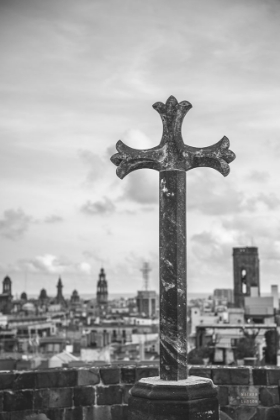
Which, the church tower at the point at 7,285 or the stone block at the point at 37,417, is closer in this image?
the stone block at the point at 37,417

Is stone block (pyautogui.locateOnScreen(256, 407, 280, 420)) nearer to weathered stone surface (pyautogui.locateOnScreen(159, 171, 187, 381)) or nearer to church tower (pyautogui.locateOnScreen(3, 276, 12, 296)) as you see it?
weathered stone surface (pyautogui.locateOnScreen(159, 171, 187, 381))

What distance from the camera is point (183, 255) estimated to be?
20.0 ft

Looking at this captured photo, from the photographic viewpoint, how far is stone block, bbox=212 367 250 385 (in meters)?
8.68

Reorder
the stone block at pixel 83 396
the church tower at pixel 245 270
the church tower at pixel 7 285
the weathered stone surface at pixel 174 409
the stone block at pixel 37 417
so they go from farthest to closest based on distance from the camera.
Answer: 1. the church tower at pixel 7 285
2. the church tower at pixel 245 270
3. the stone block at pixel 83 396
4. the stone block at pixel 37 417
5. the weathered stone surface at pixel 174 409

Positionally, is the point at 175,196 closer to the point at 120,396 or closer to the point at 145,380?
the point at 145,380

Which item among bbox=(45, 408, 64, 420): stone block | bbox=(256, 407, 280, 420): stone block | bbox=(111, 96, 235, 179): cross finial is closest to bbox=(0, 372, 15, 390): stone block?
bbox=(45, 408, 64, 420): stone block

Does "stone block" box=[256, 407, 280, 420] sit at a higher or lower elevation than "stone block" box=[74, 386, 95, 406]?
lower

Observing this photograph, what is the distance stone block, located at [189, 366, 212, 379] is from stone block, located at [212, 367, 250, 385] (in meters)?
0.07

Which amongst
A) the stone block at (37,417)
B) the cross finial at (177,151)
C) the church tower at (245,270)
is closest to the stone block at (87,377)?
the stone block at (37,417)

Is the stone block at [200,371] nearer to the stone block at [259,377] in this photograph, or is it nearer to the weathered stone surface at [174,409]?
the stone block at [259,377]

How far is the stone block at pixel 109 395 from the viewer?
340 inches

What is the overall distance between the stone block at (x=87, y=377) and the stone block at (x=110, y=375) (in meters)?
0.08

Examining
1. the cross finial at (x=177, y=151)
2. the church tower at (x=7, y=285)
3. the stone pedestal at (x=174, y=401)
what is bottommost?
the stone pedestal at (x=174, y=401)

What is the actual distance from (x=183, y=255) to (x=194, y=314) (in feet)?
221
